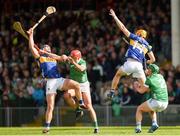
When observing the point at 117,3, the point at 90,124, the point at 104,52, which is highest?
the point at 117,3

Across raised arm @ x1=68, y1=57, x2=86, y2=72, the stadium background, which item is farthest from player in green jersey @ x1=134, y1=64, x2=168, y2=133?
the stadium background

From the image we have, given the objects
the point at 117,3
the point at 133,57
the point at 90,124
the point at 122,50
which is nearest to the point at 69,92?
the point at 133,57

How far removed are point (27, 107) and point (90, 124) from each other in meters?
2.27

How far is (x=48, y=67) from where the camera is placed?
2302cm

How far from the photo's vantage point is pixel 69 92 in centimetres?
2391

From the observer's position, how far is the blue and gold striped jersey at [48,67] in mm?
22984

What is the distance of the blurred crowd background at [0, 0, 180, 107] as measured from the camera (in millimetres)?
30719

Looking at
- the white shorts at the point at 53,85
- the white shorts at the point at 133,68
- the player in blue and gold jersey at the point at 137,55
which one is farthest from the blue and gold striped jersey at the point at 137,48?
the white shorts at the point at 53,85

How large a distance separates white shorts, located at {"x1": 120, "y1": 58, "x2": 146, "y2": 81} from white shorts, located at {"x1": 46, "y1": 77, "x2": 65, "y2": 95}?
1.70 metres

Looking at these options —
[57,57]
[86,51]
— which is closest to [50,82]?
[57,57]

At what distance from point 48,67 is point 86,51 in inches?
401

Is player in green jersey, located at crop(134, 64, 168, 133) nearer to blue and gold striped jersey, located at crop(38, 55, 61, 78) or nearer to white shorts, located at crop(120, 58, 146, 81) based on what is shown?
white shorts, located at crop(120, 58, 146, 81)

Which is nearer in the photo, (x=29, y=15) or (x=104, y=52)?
(x=104, y=52)

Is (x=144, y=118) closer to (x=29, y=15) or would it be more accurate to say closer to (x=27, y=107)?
(x=27, y=107)
